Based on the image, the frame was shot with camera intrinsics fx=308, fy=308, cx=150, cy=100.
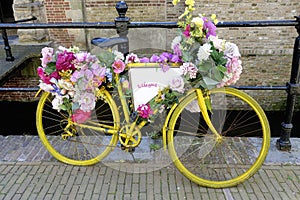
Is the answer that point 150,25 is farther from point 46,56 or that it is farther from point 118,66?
point 46,56

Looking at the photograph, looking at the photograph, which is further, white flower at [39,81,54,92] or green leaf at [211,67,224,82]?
white flower at [39,81,54,92]

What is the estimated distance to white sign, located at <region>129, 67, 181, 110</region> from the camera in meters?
2.57

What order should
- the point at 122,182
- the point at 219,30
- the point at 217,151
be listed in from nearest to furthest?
the point at 122,182, the point at 217,151, the point at 219,30

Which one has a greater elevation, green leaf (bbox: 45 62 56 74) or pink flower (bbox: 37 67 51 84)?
green leaf (bbox: 45 62 56 74)

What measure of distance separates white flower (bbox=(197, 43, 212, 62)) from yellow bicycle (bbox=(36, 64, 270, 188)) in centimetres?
29

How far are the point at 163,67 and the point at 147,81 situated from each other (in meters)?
0.19

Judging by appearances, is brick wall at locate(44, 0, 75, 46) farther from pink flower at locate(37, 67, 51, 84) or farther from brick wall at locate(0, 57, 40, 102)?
pink flower at locate(37, 67, 51, 84)

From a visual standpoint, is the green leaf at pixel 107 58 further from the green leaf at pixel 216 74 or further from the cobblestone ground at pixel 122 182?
the cobblestone ground at pixel 122 182

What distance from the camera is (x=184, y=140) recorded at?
3285 mm

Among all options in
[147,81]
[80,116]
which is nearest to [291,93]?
[147,81]

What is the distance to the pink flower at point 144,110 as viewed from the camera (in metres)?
2.63

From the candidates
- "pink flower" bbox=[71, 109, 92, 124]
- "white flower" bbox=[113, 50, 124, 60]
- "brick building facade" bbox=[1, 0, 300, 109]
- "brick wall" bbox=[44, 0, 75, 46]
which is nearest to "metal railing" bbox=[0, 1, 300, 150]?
"white flower" bbox=[113, 50, 124, 60]

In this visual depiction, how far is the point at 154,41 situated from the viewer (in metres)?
6.63

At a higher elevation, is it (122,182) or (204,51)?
(204,51)
